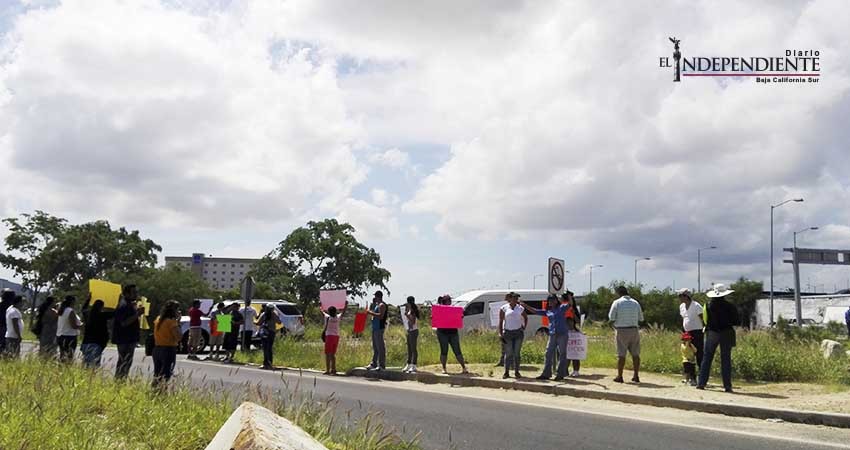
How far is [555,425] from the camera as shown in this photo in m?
9.42

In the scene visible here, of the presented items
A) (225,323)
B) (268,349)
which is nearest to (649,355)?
(268,349)

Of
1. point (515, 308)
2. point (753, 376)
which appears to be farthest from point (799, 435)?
point (515, 308)

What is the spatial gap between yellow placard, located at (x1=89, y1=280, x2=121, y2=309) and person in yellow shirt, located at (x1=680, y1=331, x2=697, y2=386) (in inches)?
414

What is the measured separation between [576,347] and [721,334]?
3207 mm

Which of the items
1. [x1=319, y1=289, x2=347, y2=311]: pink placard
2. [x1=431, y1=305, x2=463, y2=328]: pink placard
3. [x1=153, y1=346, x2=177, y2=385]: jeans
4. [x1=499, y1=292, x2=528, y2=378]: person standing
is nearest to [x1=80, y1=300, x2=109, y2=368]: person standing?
[x1=153, y1=346, x2=177, y2=385]: jeans

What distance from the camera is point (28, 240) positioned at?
199ft

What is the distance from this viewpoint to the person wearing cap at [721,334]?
12.1m

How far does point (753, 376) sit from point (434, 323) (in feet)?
21.2

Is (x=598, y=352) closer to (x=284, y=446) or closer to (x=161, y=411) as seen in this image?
(x=161, y=411)

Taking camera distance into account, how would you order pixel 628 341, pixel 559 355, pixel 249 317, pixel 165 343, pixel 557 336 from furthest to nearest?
pixel 249 317 → pixel 557 336 → pixel 559 355 → pixel 628 341 → pixel 165 343

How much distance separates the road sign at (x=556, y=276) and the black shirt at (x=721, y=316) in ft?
11.5

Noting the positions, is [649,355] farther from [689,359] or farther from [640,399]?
[640,399]

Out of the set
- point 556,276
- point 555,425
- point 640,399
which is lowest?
point 555,425

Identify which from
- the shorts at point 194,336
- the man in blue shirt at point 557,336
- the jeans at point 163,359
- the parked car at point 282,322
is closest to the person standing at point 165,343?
the jeans at point 163,359
